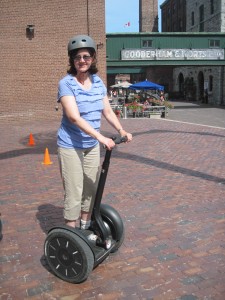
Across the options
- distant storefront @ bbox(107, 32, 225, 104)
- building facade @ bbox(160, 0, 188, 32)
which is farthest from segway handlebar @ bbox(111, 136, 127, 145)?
building facade @ bbox(160, 0, 188, 32)

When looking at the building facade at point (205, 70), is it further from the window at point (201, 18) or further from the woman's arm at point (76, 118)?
the woman's arm at point (76, 118)

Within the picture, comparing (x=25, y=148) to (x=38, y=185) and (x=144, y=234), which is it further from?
(x=144, y=234)

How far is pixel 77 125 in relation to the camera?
109 inches

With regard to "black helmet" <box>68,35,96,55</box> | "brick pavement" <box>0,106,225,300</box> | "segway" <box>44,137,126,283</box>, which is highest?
"black helmet" <box>68,35,96,55</box>

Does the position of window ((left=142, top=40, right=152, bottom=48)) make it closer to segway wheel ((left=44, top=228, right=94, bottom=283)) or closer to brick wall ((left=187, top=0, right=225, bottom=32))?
brick wall ((left=187, top=0, right=225, bottom=32))

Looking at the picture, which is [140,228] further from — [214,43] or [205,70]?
[205,70]

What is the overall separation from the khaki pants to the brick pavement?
671 millimetres

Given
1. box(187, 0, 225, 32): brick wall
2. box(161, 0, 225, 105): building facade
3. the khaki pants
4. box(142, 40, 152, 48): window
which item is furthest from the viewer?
box(187, 0, 225, 32): brick wall

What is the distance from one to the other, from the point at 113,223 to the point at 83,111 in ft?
3.79

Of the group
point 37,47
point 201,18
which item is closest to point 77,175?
point 37,47

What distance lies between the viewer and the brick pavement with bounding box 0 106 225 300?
2.90m

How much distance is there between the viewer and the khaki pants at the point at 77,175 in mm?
3002

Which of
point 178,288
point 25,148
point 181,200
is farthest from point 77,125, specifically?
point 25,148

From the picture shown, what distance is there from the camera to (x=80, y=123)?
9.00ft
